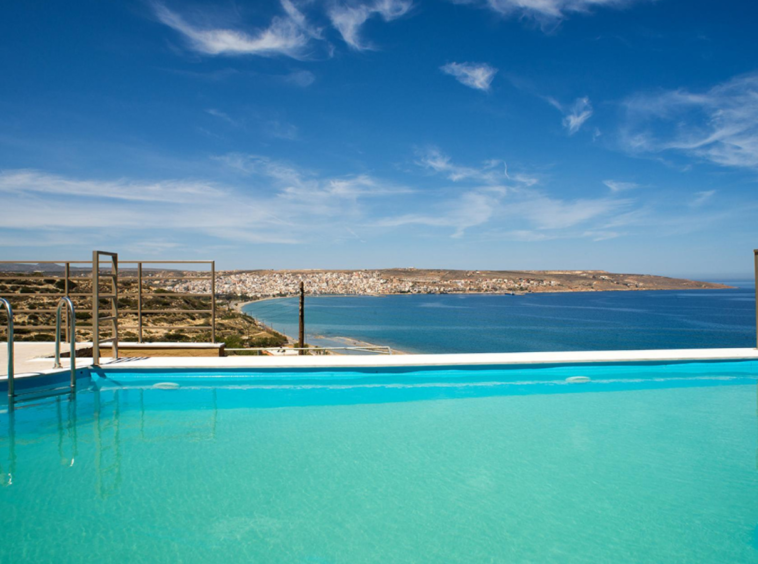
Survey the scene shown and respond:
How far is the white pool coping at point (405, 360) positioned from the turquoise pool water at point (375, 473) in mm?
196

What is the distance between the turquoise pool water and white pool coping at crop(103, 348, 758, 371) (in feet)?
0.64

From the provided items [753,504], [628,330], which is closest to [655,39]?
[753,504]

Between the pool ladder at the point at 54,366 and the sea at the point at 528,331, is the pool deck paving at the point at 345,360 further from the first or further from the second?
the sea at the point at 528,331

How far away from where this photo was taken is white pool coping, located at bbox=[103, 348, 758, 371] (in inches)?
217

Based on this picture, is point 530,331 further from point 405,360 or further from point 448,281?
point 448,281

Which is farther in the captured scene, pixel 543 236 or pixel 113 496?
pixel 543 236

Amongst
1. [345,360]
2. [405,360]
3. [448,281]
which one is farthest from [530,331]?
[448,281]

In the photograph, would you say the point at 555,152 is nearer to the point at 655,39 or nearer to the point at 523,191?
the point at 523,191

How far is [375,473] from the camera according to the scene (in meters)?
3.19

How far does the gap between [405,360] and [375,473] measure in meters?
2.75

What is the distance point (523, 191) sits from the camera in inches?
1029

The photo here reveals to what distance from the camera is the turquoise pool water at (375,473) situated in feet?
7.51

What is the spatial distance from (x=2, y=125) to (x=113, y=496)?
13.8m

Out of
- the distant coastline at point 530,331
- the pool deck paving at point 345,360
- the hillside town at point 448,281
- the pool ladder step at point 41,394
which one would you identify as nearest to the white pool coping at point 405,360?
the pool deck paving at point 345,360
